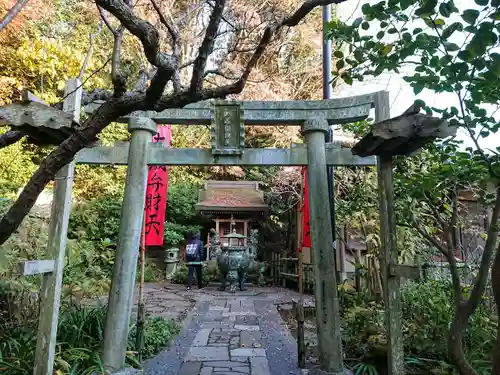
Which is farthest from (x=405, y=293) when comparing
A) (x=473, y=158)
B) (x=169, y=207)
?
(x=169, y=207)

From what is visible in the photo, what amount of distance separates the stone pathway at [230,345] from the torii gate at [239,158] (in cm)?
80

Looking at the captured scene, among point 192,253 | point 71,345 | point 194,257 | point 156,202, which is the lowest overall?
point 71,345

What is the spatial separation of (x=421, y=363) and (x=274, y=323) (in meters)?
3.36

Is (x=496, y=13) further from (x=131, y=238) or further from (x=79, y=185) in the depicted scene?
(x=79, y=185)

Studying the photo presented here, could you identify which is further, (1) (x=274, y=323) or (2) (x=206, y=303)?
(2) (x=206, y=303)

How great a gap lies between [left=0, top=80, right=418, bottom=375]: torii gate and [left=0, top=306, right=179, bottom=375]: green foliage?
0.93 feet

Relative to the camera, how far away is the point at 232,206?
12477 mm

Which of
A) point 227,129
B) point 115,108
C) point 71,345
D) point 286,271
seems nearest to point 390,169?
point 227,129

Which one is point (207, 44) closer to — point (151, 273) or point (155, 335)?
point (155, 335)

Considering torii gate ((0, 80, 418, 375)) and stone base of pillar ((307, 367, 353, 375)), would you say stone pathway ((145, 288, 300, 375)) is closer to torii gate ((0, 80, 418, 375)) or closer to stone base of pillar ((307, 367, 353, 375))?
stone base of pillar ((307, 367, 353, 375))

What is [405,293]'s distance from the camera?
5492 millimetres

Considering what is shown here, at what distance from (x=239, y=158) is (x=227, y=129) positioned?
1.31 feet

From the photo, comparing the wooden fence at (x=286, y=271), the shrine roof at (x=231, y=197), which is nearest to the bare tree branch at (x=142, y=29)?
the wooden fence at (x=286, y=271)

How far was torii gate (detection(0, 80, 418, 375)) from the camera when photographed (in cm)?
410
